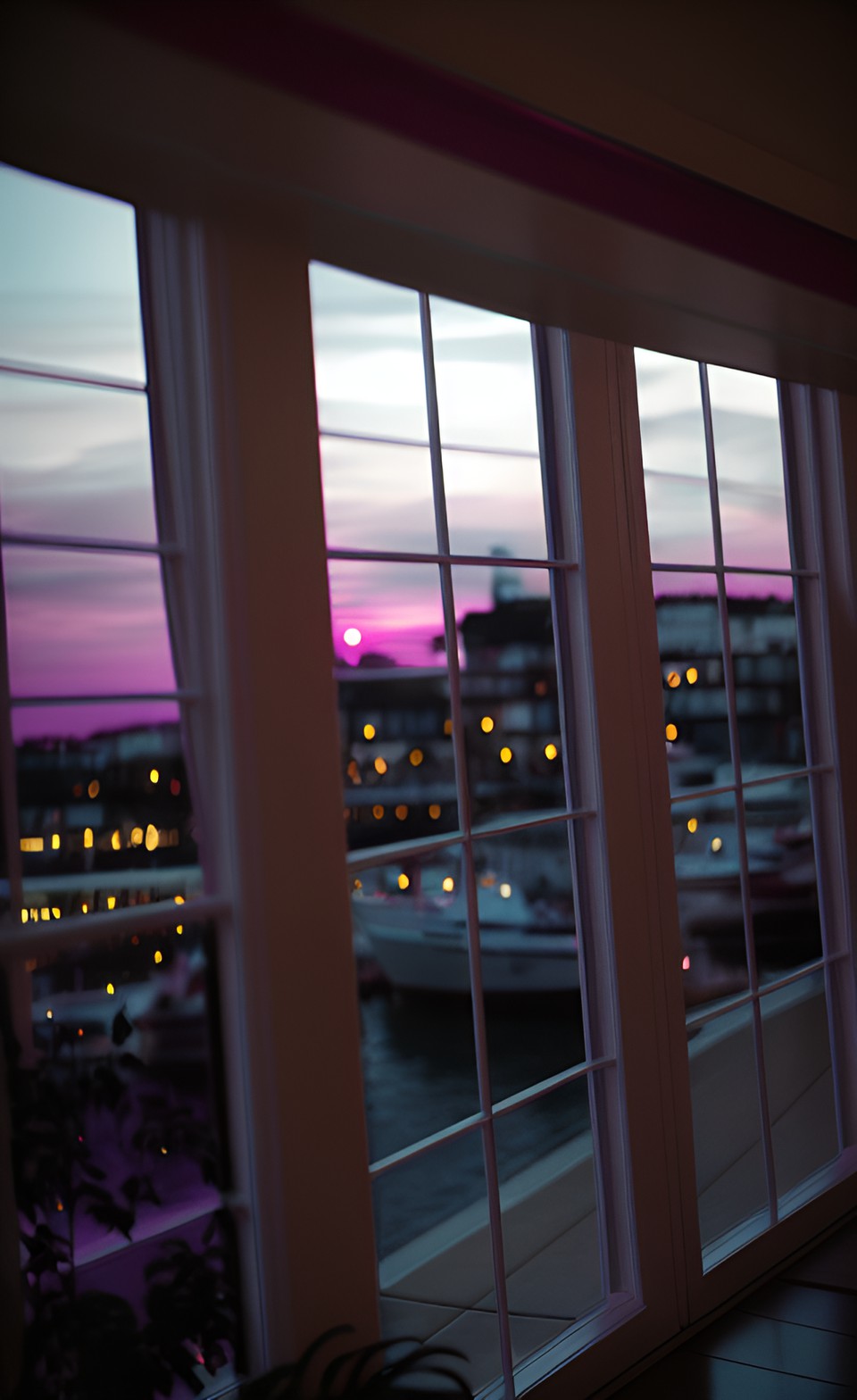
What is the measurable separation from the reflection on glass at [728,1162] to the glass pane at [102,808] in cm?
157

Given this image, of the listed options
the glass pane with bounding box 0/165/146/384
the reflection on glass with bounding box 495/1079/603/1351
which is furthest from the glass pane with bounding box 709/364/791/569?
the glass pane with bounding box 0/165/146/384

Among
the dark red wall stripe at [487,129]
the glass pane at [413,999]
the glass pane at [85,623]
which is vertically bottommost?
the glass pane at [413,999]

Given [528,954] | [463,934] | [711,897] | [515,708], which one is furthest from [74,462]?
[528,954]

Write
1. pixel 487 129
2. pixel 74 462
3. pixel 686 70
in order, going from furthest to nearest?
pixel 74 462 < pixel 686 70 < pixel 487 129

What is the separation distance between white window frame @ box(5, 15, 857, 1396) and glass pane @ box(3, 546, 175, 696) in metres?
0.12

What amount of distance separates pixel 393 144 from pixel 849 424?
2.72 metres

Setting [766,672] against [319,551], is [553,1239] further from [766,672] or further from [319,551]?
[319,551]

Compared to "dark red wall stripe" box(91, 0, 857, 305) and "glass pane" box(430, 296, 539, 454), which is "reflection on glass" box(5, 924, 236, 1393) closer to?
"dark red wall stripe" box(91, 0, 857, 305)

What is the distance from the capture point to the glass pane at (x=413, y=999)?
2299 mm

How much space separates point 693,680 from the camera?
2982 millimetres

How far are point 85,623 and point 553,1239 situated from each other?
2.10 m

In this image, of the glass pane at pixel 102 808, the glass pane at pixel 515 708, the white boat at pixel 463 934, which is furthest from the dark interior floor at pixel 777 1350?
the glass pane at pixel 102 808

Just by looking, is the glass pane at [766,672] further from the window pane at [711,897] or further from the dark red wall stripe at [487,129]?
the dark red wall stripe at [487,129]

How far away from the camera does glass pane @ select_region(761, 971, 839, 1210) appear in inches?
125
